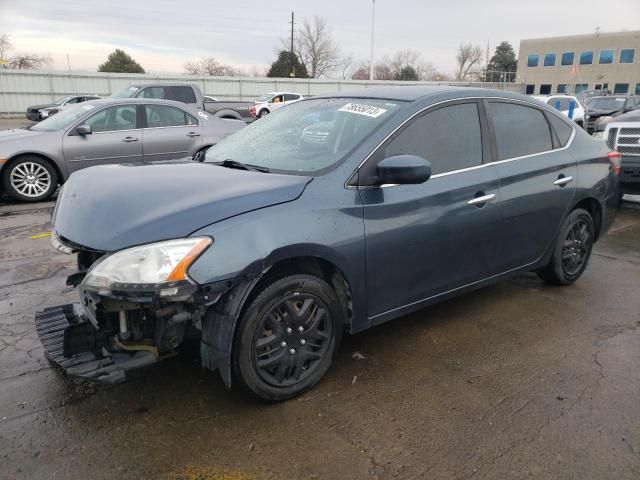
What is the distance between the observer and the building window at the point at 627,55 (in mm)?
59531

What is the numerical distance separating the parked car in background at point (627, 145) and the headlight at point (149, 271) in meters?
7.80

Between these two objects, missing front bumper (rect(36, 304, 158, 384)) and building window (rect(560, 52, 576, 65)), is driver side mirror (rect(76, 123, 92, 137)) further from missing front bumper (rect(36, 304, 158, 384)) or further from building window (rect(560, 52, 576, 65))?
building window (rect(560, 52, 576, 65))

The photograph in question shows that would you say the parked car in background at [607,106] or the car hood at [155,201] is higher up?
the parked car in background at [607,106]

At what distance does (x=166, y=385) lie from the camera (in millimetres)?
2949

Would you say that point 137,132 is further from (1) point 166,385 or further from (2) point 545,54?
(2) point 545,54

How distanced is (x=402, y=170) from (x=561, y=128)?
2.25 m

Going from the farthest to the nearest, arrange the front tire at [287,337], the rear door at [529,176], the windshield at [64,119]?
the windshield at [64,119]
the rear door at [529,176]
the front tire at [287,337]

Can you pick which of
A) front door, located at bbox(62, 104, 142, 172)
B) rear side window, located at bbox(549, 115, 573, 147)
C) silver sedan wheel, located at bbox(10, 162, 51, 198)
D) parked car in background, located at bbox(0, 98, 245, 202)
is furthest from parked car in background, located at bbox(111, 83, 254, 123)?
rear side window, located at bbox(549, 115, 573, 147)

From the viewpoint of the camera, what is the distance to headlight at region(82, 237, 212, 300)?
230 centimetres

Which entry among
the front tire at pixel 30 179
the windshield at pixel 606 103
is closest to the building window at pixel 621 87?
the windshield at pixel 606 103

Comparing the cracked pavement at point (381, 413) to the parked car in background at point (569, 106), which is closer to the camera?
the cracked pavement at point (381, 413)

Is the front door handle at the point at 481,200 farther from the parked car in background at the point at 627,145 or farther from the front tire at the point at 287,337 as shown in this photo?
the parked car in background at the point at 627,145

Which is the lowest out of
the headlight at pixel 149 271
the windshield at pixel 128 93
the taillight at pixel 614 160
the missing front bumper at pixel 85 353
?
the missing front bumper at pixel 85 353

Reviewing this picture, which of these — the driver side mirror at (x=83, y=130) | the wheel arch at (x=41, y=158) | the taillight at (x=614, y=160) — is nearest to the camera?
the taillight at (x=614, y=160)
